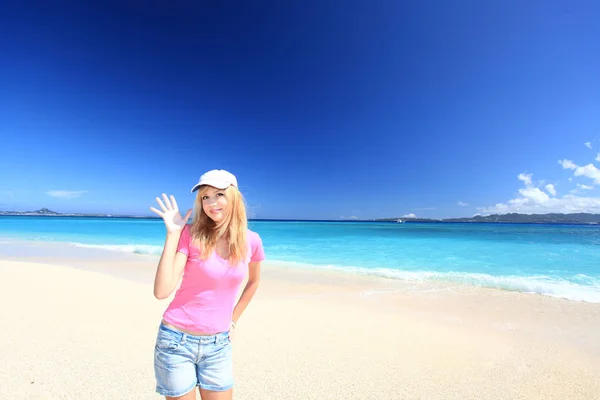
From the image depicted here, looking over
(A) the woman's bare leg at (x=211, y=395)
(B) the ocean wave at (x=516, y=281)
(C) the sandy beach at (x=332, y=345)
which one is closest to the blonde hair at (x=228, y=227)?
(A) the woman's bare leg at (x=211, y=395)

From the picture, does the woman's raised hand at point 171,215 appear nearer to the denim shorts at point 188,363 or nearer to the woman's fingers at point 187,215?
the woman's fingers at point 187,215

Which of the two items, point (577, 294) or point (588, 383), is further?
point (577, 294)

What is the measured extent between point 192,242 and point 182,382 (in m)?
0.77

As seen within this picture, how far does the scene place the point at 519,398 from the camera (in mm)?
3158

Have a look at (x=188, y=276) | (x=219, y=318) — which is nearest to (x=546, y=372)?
(x=219, y=318)

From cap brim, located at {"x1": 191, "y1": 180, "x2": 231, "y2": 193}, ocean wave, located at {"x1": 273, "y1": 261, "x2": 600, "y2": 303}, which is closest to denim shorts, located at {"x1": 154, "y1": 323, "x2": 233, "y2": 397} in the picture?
cap brim, located at {"x1": 191, "y1": 180, "x2": 231, "y2": 193}

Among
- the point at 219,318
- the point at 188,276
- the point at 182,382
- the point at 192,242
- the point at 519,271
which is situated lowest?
the point at 519,271

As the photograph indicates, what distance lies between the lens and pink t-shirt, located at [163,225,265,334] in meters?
1.77

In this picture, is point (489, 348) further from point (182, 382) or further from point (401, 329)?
point (182, 382)

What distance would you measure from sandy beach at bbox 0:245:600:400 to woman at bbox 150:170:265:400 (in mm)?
1615

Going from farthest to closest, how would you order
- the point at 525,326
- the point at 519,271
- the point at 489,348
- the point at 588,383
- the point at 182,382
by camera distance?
the point at 519,271
the point at 525,326
the point at 489,348
the point at 588,383
the point at 182,382

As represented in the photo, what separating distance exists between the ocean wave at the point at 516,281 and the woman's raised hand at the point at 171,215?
371 inches

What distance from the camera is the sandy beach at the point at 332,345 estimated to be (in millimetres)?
3227

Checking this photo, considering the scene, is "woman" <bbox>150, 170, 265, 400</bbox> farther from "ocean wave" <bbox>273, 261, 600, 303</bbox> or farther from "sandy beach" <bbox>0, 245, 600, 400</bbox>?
"ocean wave" <bbox>273, 261, 600, 303</bbox>
